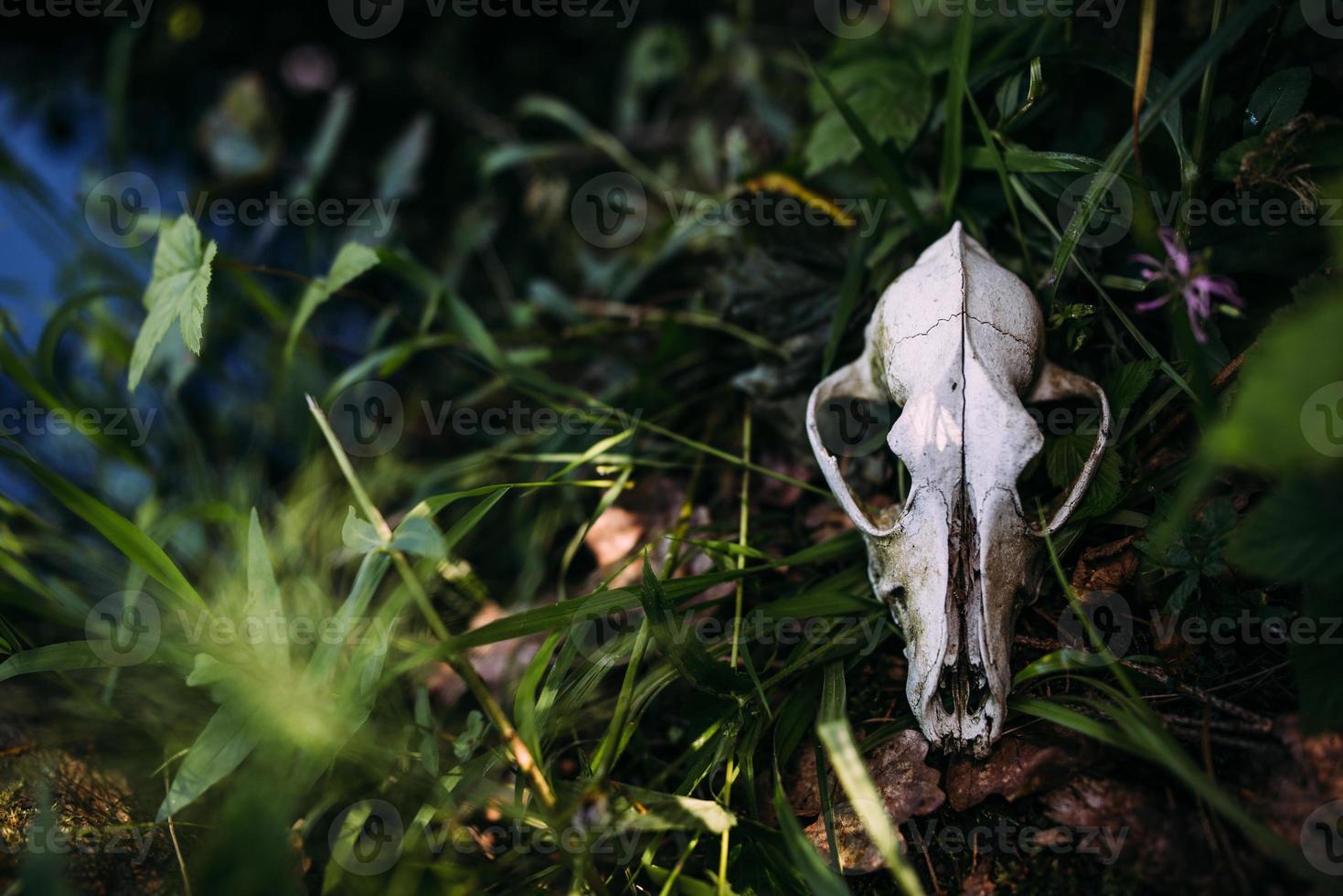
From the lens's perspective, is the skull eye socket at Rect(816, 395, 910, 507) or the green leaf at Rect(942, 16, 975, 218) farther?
the skull eye socket at Rect(816, 395, 910, 507)

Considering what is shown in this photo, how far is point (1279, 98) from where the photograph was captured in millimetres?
1525

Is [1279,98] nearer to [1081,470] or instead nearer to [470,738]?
[1081,470]

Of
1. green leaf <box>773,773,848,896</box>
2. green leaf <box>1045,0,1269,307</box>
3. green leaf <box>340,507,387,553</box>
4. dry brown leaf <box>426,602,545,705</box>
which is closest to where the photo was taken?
green leaf <box>773,773,848,896</box>

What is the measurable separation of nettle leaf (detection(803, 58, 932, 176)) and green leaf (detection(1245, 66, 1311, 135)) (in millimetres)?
716

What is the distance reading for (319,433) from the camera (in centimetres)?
254

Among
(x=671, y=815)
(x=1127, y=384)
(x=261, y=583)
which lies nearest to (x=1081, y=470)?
(x=1127, y=384)

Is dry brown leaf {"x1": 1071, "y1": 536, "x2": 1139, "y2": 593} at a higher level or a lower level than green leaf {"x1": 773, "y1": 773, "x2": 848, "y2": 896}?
higher

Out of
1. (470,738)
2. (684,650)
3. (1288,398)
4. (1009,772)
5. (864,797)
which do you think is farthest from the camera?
(470,738)

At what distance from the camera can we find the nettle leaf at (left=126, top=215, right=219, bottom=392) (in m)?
1.70

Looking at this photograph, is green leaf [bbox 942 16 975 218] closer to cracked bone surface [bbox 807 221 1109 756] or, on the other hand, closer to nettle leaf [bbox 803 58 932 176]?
nettle leaf [bbox 803 58 932 176]

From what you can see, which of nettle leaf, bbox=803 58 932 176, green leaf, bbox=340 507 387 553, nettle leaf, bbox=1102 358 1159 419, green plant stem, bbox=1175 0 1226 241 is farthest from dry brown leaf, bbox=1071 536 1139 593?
green leaf, bbox=340 507 387 553

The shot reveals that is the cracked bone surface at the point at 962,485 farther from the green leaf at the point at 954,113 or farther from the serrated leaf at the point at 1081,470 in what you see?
the green leaf at the point at 954,113

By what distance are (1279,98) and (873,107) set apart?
0.87 meters

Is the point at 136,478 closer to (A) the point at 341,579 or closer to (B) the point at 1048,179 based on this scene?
(A) the point at 341,579
